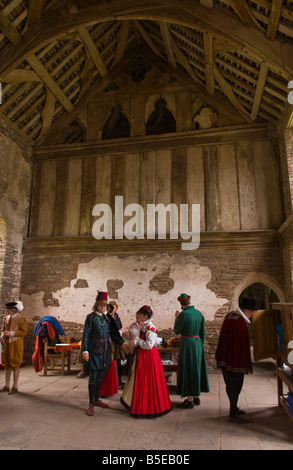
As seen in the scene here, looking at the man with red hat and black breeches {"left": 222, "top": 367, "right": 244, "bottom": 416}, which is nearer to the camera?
black breeches {"left": 222, "top": 367, "right": 244, "bottom": 416}

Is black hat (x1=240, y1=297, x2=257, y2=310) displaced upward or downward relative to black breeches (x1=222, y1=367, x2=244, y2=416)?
upward

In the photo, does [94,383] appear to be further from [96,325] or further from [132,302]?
[132,302]

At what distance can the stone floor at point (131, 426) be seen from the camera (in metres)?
3.62

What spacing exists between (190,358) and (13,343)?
3.22 metres

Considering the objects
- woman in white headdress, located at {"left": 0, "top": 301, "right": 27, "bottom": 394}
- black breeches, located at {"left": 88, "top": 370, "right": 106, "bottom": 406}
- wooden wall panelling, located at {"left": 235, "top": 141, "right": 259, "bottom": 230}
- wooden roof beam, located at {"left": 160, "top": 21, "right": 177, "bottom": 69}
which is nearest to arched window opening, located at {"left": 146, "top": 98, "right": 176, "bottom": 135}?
wooden roof beam, located at {"left": 160, "top": 21, "right": 177, "bottom": 69}

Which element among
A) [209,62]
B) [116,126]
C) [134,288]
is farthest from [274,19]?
[116,126]

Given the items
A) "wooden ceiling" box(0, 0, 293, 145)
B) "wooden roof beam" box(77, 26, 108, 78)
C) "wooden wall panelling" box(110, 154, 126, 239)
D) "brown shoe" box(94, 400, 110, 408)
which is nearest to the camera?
"brown shoe" box(94, 400, 110, 408)

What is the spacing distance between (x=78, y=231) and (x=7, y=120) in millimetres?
3704

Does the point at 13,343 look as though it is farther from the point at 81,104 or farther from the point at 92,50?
the point at 92,50

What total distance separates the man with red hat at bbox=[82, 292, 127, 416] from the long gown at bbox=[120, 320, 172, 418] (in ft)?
1.14

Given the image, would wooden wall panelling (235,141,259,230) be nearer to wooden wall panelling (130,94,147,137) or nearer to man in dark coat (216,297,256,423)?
wooden wall panelling (130,94,147,137)

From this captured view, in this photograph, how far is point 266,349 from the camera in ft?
15.2

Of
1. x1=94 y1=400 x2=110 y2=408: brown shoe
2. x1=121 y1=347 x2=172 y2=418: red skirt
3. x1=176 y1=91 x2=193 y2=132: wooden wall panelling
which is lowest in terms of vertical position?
x1=94 y1=400 x2=110 y2=408: brown shoe

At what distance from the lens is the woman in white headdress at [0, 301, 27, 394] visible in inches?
229
